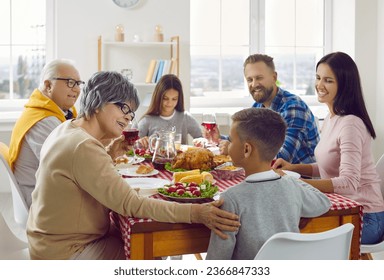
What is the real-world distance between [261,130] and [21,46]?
405 cm

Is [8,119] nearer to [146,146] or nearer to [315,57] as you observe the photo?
[146,146]

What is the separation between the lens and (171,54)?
5.13 meters

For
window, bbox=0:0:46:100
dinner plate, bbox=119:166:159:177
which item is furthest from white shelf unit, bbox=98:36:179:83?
dinner plate, bbox=119:166:159:177

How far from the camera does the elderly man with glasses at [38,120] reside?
2.64m

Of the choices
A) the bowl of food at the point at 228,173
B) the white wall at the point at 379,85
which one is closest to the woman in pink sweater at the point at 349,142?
the bowl of food at the point at 228,173

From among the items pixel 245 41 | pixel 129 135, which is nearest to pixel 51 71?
pixel 129 135

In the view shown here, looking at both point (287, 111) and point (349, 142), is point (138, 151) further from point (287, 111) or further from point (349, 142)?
point (349, 142)

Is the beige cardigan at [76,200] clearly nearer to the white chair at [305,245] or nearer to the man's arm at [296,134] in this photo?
the white chair at [305,245]

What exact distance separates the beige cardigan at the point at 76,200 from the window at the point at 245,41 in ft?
12.1

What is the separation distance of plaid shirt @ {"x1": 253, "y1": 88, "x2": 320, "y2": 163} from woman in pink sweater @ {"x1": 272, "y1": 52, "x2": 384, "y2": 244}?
14.0 inches

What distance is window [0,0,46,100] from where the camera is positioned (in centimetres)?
520

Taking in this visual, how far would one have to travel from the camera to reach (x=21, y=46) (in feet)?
17.2

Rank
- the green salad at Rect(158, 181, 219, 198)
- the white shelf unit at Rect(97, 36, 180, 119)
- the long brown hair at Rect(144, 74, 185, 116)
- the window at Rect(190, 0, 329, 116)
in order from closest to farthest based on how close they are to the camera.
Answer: the green salad at Rect(158, 181, 219, 198), the long brown hair at Rect(144, 74, 185, 116), the white shelf unit at Rect(97, 36, 180, 119), the window at Rect(190, 0, 329, 116)

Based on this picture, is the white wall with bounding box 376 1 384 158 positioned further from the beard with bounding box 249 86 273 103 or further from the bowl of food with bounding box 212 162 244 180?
the bowl of food with bounding box 212 162 244 180
